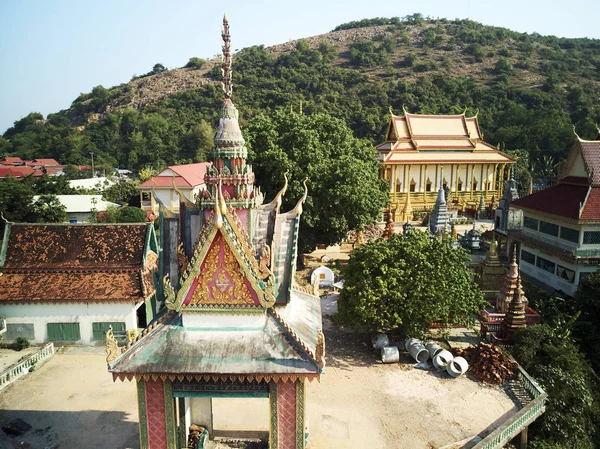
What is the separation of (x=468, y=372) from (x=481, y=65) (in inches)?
4895

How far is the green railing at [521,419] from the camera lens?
13047mm

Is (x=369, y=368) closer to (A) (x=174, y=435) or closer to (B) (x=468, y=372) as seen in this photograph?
(B) (x=468, y=372)

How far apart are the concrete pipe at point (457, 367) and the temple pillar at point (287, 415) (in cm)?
909

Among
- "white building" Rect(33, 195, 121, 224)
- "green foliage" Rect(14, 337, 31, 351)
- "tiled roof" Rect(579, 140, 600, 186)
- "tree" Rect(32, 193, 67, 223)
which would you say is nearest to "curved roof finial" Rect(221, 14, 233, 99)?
"green foliage" Rect(14, 337, 31, 351)

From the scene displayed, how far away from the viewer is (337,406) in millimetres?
15148

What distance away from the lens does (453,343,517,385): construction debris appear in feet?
55.1

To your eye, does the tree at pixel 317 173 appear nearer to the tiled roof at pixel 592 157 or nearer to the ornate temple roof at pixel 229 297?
the tiled roof at pixel 592 157

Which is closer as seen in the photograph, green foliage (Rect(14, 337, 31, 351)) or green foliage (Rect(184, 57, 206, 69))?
green foliage (Rect(14, 337, 31, 351))

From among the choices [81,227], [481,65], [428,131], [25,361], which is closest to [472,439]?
[25,361]

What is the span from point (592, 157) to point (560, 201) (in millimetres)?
2841

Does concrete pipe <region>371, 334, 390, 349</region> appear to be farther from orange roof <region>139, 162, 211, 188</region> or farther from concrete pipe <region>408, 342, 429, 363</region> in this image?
orange roof <region>139, 162, 211, 188</region>

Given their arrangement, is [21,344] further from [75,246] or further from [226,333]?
[226,333]

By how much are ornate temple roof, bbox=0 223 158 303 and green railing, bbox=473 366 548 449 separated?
13.6 metres

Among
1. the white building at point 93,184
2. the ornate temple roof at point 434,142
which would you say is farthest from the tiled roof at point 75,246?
the white building at point 93,184
